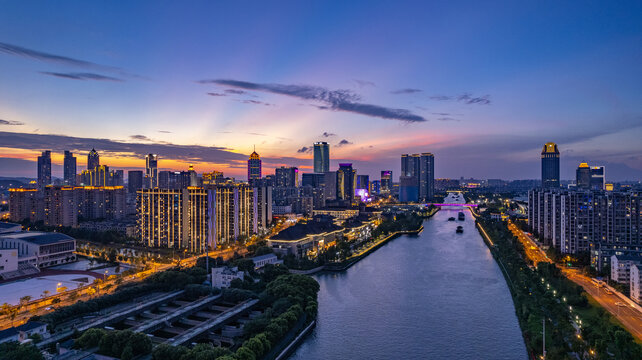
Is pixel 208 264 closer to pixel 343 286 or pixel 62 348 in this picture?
pixel 343 286

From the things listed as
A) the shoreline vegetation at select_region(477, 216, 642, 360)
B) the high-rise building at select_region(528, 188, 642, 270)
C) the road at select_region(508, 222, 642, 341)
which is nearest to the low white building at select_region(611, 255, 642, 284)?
the road at select_region(508, 222, 642, 341)

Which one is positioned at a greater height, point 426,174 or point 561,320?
point 426,174

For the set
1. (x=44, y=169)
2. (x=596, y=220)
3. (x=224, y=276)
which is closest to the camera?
(x=224, y=276)

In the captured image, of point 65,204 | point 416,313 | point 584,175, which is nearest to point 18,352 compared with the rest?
point 416,313

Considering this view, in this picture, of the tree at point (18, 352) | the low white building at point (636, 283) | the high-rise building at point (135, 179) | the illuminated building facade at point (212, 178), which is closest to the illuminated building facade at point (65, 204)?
the illuminated building facade at point (212, 178)

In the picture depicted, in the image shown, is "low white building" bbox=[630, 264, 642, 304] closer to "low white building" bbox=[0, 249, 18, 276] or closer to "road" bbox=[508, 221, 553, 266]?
"road" bbox=[508, 221, 553, 266]

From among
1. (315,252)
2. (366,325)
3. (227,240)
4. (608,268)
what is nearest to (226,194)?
(227,240)

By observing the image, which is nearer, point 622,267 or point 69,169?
point 622,267

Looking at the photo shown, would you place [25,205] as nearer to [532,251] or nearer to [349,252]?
[349,252]

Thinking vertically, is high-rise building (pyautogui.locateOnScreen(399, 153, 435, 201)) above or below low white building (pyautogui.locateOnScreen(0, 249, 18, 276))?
above
